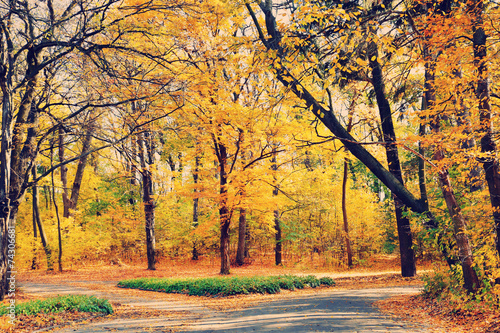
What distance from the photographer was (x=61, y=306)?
7.14 m

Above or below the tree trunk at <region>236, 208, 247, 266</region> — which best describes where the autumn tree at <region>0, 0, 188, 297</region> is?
above

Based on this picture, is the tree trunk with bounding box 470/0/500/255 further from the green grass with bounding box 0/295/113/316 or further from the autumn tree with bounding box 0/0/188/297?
the green grass with bounding box 0/295/113/316

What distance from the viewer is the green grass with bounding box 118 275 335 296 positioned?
10539 millimetres

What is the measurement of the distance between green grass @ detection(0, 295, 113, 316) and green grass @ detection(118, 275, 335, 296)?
370 cm

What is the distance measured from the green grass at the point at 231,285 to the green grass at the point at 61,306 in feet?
12.2

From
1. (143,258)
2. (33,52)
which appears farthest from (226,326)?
(143,258)

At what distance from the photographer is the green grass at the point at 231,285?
10539mm

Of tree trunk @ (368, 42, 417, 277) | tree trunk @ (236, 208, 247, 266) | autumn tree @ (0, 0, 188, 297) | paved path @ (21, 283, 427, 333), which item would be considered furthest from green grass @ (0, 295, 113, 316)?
tree trunk @ (236, 208, 247, 266)

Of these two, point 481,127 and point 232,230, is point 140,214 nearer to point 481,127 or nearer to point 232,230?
point 232,230

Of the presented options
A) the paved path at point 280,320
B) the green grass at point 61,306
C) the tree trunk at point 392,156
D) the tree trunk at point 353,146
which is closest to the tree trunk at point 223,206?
the paved path at point 280,320

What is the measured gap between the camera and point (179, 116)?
13922 millimetres

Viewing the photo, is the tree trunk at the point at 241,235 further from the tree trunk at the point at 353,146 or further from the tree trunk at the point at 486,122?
the tree trunk at the point at 486,122

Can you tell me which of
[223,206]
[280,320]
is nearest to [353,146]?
[280,320]

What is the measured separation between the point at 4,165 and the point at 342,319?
805 centimetres
